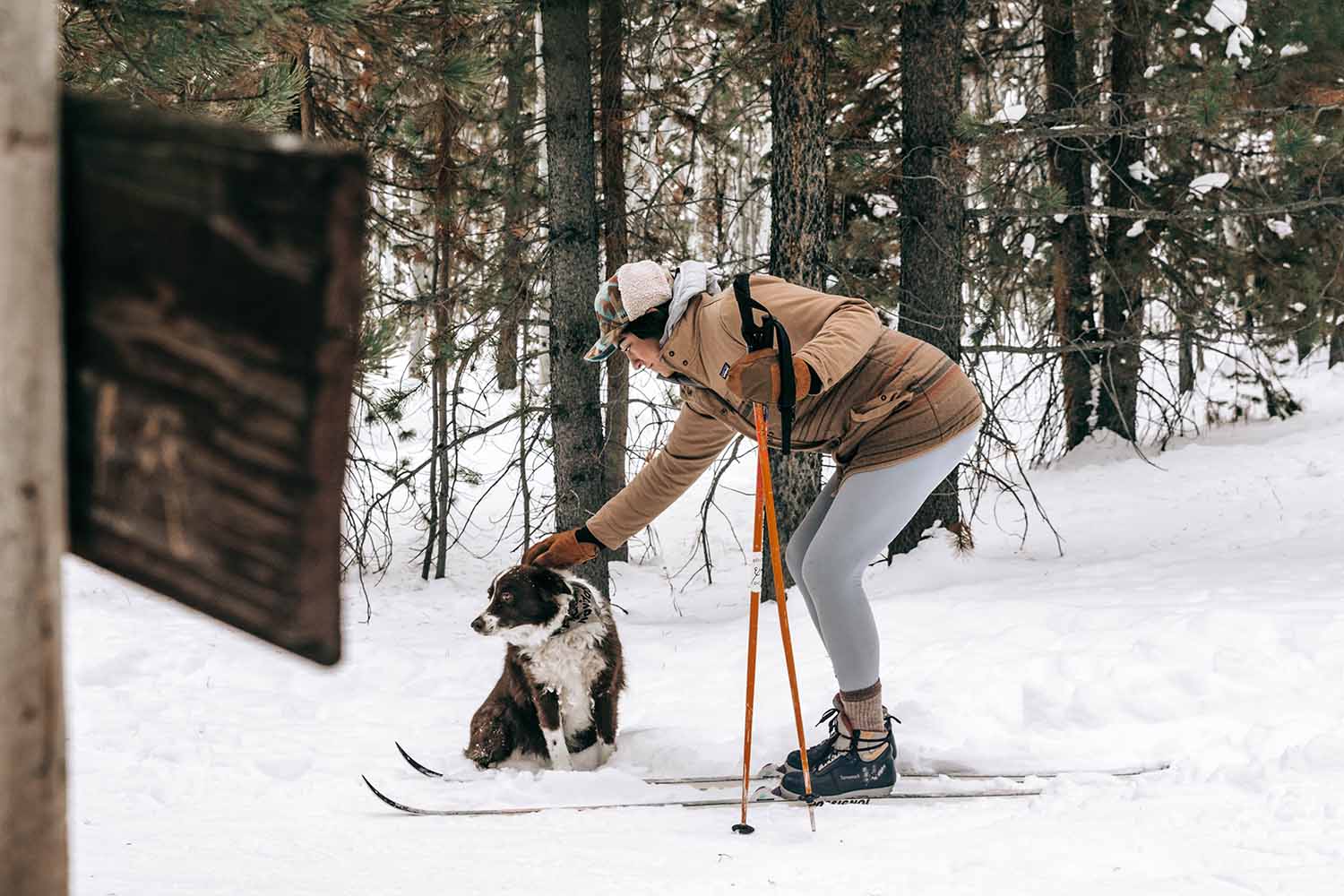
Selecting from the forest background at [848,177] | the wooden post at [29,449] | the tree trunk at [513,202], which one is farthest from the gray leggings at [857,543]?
the tree trunk at [513,202]

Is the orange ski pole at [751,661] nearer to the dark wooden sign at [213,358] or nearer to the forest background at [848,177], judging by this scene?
the forest background at [848,177]

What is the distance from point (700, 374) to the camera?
4.04 m

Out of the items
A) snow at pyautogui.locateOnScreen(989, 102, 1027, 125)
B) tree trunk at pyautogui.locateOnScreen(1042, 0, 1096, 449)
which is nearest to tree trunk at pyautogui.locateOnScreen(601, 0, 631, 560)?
snow at pyautogui.locateOnScreen(989, 102, 1027, 125)

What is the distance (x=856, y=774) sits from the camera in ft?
13.4

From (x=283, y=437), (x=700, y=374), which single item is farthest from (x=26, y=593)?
(x=700, y=374)

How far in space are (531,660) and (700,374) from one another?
5.94ft

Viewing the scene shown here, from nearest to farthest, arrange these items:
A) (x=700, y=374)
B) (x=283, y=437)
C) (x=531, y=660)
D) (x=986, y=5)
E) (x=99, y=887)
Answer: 1. (x=283, y=437)
2. (x=99, y=887)
3. (x=700, y=374)
4. (x=531, y=660)
5. (x=986, y=5)

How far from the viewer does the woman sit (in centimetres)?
392

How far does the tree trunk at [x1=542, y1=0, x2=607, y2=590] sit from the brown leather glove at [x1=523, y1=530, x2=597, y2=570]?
11.5ft

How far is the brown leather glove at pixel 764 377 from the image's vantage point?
11.4 ft

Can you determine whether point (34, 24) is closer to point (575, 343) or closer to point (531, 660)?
point (531, 660)

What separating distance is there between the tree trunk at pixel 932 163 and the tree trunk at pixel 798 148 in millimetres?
1229

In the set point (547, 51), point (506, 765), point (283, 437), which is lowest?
point (506, 765)

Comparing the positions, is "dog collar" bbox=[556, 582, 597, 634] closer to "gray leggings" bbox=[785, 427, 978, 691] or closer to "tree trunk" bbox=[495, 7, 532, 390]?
"gray leggings" bbox=[785, 427, 978, 691]
